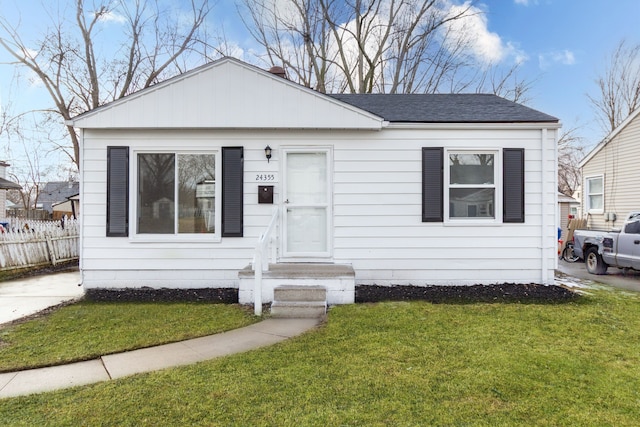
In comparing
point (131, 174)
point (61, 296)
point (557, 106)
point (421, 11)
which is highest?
point (421, 11)

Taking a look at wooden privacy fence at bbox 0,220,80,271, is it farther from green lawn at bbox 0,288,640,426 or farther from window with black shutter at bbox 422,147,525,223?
window with black shutter at bbox 422,147,525,223

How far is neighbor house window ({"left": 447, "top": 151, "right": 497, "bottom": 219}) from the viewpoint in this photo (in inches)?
252

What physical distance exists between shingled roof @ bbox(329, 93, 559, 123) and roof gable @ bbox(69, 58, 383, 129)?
932mm

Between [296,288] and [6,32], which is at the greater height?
[6,32]

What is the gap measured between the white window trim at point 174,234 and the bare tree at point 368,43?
494 inches

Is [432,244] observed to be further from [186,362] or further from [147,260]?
[147,260]

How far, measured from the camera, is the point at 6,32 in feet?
49.3

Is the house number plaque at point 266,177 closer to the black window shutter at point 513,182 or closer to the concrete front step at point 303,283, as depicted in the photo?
the concrete front step at point 303,283

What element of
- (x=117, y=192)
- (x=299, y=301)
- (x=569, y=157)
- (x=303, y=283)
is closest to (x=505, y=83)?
(x=569, y=157)

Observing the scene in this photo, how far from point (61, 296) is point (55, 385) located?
3.80 metres

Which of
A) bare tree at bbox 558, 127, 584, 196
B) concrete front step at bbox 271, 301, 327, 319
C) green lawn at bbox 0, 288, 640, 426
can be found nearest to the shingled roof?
concrete front step at bbox 271, 301, 327, 319

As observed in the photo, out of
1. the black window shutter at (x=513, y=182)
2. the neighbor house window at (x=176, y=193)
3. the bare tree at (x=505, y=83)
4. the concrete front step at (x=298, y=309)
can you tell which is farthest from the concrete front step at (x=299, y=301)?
the bare tree at (x=505, y=83)

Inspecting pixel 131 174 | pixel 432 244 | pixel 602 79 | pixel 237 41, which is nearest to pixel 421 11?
pixel 237 41

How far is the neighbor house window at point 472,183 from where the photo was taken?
21.0 ft
